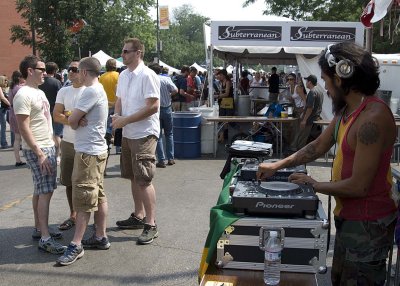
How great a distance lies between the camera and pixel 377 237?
224cm

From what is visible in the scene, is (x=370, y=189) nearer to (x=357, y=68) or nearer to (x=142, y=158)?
(x=357, y=68)

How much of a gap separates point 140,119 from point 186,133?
5.06 m

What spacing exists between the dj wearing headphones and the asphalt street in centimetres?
170

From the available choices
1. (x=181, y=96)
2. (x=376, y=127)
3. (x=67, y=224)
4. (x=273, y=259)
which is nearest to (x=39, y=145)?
(x=67, y=224)

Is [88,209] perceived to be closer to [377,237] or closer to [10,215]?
[10,215]

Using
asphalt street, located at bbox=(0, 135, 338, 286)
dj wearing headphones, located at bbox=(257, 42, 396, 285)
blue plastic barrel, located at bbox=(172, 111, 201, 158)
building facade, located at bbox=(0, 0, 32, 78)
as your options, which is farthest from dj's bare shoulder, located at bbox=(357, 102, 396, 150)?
building facade, located at bbox=(0, 0, 32, 78)

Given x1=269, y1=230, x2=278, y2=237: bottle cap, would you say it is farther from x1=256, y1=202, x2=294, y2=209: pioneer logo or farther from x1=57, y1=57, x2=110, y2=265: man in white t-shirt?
x1=57, y1=57, x2=110, y2=265: man in white t-shirt

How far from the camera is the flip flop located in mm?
5223

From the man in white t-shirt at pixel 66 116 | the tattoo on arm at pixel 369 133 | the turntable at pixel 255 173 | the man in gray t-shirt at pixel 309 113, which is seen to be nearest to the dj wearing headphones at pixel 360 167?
the tattoo on arm at pixel 369 133

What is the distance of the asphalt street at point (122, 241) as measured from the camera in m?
4.06

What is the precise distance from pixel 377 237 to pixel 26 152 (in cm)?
340

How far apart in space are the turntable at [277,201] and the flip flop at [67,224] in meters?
3.42

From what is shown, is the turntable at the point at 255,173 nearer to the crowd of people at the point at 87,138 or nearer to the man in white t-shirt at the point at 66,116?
the crowd of people at the point at 87,138

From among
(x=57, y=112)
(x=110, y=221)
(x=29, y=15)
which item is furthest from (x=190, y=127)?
(x=29, y=15)
